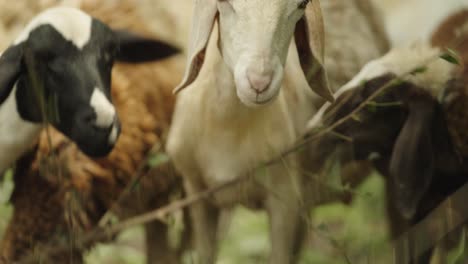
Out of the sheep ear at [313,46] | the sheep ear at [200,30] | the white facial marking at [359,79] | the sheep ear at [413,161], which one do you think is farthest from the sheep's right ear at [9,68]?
the sheep ear at [413,161]

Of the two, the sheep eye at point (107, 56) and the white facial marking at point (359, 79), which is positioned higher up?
the sheep eye at point (107, 56)

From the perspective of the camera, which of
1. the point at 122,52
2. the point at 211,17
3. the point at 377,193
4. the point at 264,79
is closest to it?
the point at 264,79

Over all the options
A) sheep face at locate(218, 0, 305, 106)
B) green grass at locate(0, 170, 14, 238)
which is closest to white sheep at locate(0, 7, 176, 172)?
green grass at locate(0, 170, 14, 238)

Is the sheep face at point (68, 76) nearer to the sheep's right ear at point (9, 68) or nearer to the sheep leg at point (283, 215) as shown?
the sheep's right ear at point (9, 68)

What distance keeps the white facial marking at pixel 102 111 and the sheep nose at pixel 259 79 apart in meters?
0.46

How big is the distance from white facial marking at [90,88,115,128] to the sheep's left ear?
18.8 inches

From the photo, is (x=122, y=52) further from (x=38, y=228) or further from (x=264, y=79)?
(x=264, y=79)

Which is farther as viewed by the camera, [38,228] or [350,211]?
[350,211]

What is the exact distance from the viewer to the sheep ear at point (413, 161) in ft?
9.86

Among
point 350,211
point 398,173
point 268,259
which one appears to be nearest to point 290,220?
point 268,259

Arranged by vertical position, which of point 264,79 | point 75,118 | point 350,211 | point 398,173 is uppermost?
point 264,79

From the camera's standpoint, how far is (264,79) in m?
2.46

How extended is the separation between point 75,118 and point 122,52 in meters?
0.49

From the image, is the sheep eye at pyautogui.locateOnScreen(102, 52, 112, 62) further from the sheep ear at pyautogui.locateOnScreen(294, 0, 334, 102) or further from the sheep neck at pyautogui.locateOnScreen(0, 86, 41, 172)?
the sheep ear at pyautogui.locateOnScreen(294, 0, 334, 102)
